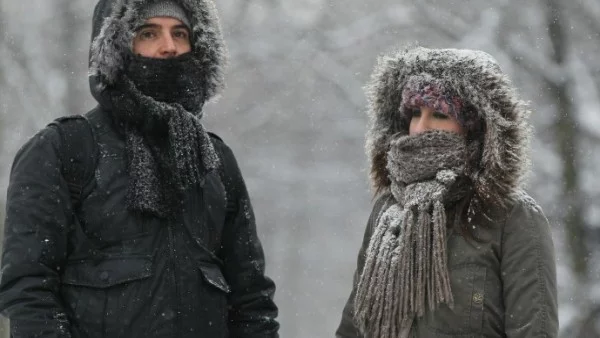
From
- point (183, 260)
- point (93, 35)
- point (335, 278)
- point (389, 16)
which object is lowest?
point (183, 260)

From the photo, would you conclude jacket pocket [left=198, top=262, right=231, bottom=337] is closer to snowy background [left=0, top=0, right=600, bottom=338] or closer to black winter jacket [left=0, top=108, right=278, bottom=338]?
black winter jacket [left=0, top=108, right=278, bottom=338]

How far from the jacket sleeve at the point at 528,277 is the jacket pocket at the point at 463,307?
0.34ft

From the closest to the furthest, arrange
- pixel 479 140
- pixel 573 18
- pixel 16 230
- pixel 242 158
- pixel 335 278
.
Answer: pixel 16 230 → pixel 479 140 → pixel 573 18 → pixel 242 158 → pixel 335 278

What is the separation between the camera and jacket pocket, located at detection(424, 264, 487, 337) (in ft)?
13.7

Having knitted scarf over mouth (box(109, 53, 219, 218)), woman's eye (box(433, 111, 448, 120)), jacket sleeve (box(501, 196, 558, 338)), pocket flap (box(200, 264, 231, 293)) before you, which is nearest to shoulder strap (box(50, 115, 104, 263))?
knitted scarf over mouth (box(109, 53, 219, 218))

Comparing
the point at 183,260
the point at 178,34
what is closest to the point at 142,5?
the point at 178,34

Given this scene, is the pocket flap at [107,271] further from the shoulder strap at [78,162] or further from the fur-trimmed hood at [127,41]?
the fur-trimmed hood at [127,41]

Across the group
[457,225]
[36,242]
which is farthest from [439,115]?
[36,242]

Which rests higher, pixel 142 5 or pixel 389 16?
pixel 389 16

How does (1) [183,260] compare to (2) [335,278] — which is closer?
(1) [183,260]

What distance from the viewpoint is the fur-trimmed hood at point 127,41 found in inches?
171

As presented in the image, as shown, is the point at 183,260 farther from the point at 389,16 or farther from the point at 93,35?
the point at 389,16

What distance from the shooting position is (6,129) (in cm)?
1591

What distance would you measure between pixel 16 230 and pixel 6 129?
40.8 feet
